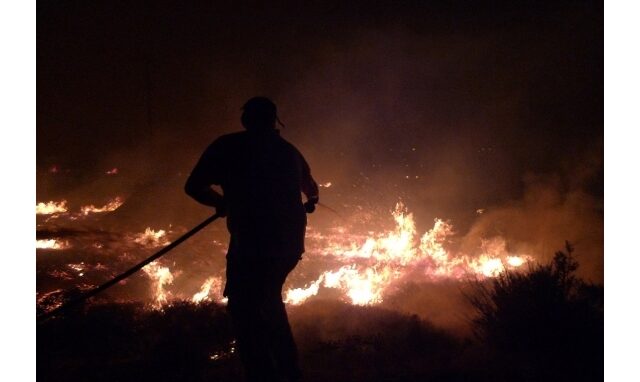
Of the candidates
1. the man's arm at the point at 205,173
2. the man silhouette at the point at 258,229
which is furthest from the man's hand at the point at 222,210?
the man's arm at the point at 205,173

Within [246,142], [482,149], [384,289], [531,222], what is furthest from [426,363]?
[482,149]

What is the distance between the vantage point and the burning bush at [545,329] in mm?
3566

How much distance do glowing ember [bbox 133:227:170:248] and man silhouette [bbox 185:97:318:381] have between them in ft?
31.1

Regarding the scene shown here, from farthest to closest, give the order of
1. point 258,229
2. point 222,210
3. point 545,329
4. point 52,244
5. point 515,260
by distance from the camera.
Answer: point 515,260 < point 52,244 < point 545,329 < point 222,210 < point 258,229

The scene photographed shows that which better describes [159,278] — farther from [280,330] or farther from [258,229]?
[258,229]

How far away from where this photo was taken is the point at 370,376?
3.67 meters

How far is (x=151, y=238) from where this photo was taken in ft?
39.3

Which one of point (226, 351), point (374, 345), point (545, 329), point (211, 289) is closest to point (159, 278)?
point (211, 289)

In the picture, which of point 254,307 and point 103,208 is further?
point 103,208

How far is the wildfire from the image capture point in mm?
9367

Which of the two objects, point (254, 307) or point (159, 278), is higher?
point (159, 278)

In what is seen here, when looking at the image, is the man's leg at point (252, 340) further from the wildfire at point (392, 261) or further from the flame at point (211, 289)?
the flame at point (211, 289)

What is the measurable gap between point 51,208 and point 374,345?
15.8m

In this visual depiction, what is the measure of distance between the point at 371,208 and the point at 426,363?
39.7 feet
